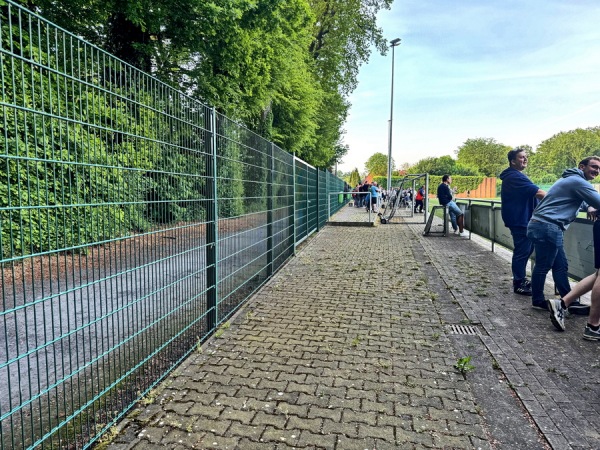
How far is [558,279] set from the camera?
504 centimetres

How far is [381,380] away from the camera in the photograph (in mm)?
3346

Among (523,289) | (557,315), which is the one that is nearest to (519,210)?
(523,289)

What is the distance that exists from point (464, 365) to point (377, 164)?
119 m

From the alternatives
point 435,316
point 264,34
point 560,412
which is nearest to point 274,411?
point 560,412

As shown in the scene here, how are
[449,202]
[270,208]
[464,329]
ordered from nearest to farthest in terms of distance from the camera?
[464,329]
[270,208]
[449,202]

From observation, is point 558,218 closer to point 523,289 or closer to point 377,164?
point 523,289

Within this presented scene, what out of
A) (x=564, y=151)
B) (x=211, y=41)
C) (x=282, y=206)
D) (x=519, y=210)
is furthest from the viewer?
(x=564, y=151)

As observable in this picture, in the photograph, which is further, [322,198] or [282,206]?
[322,198]

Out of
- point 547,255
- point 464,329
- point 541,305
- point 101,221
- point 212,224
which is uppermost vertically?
point 101,221

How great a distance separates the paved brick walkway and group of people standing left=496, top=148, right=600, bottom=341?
252mm

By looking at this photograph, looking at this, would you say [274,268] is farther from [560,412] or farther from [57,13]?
[57,13]

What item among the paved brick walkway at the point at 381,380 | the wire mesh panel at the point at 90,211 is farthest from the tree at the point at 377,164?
the wire mesh panel at the point at 90,211

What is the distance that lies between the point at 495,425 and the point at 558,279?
120 inches

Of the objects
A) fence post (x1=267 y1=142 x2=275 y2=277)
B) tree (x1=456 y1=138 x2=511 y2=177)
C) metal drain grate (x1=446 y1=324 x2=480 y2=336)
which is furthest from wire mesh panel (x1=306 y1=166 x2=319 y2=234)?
tree (x1=456 y1=138 x2=511 y2=177)
